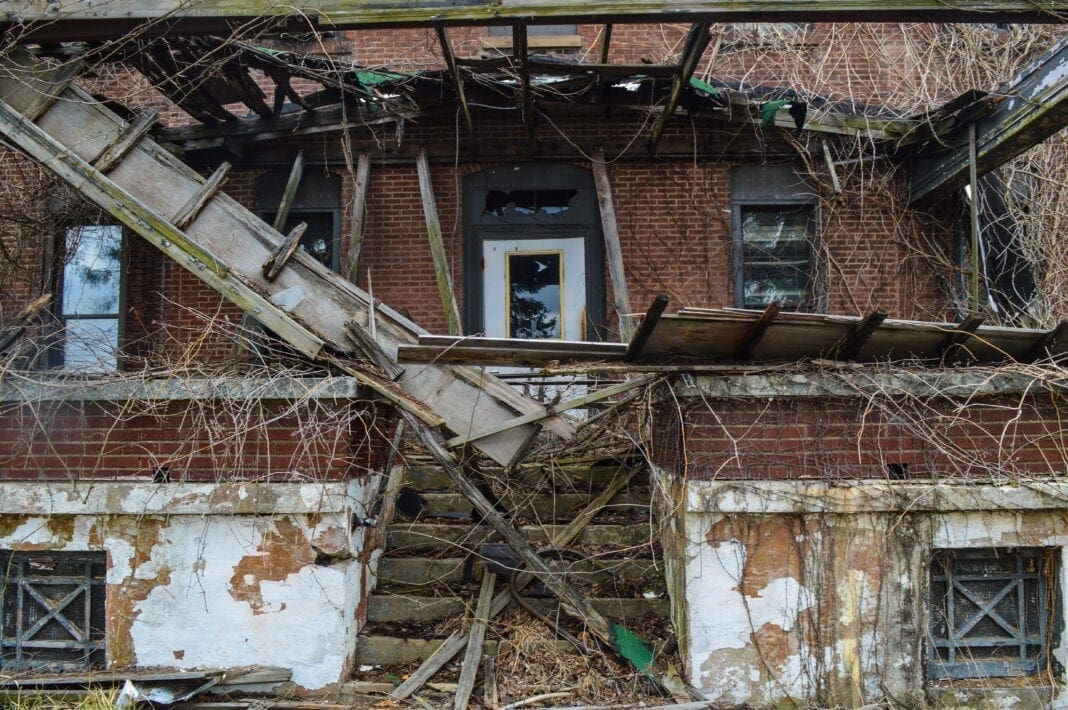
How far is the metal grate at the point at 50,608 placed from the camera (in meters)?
5.21

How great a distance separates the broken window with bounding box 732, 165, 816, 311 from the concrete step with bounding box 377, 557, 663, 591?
382 cm

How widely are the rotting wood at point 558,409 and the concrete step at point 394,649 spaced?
1377 millimetres

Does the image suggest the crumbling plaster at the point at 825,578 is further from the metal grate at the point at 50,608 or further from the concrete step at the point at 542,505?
the metal grate at the point at 50,608

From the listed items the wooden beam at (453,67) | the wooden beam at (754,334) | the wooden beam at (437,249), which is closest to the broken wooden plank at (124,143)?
the wooden beam at (453,67)

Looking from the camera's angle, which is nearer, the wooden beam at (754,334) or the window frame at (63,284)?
the wooden beam at (754,334)

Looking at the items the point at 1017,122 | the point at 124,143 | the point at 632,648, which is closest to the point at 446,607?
the point at 632,648

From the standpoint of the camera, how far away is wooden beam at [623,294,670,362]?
4336mm

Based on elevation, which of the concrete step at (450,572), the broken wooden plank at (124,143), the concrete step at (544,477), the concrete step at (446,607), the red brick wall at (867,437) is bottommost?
the concrete step at (446,607)

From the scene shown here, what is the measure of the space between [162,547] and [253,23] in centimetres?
371

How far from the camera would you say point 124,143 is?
19.4 feet

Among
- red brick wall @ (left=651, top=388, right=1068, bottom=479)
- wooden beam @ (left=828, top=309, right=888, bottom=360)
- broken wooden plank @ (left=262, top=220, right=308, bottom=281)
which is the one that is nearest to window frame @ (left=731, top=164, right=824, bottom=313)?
wooden beam @ (left=828, top=309, right=888, bottom=360)

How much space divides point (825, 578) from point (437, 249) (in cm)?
491

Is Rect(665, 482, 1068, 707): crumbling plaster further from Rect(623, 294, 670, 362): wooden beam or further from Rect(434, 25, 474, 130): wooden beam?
Rect(434, 25, 474, 130): wooden beam

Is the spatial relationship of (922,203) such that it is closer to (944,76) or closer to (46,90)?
(944,76)
